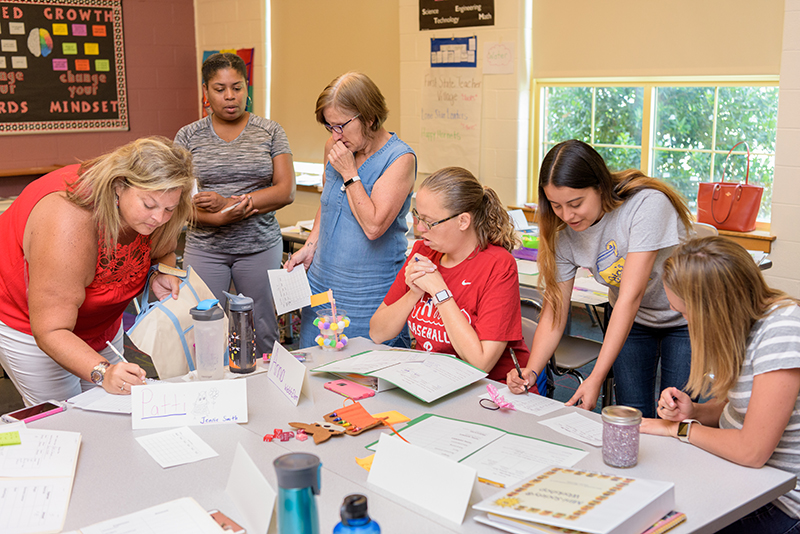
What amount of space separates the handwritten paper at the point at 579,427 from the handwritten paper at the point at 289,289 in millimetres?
961

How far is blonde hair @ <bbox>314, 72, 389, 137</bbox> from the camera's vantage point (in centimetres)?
215

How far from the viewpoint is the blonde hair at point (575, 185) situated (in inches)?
71.5

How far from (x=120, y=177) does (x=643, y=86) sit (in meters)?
3.32

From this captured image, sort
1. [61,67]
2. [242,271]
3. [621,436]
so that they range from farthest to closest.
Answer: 1. [61,67]
2. [242,271]
3. [621,436]

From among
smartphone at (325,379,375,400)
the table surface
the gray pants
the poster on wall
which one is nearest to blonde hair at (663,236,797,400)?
Answer: the table surface

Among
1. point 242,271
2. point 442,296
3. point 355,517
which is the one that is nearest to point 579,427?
point 442,296

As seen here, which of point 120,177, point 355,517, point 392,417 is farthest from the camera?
point 120,177

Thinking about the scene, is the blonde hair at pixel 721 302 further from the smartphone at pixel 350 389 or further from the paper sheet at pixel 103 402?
the paper sheet at pixel 103 402

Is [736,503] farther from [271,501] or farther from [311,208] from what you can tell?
[311,208]

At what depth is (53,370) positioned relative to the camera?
1913mm

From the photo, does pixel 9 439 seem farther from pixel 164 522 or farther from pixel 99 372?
pixel 164 522

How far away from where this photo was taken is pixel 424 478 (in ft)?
3.98

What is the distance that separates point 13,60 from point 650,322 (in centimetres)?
555

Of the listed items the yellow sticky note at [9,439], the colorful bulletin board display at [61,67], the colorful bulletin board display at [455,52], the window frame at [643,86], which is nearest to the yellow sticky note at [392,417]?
the yellow sticky note at [9,439]
